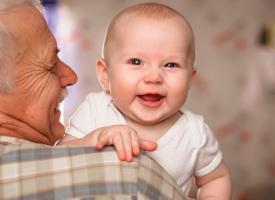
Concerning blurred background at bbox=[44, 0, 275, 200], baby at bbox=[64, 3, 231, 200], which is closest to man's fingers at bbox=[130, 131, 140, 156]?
baby at bbox=[64, 3, 231, 200]

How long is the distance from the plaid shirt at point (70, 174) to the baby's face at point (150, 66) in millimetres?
267

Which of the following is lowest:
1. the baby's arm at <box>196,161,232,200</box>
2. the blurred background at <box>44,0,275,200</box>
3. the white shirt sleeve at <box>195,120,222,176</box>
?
the blurred background at <box>44,0,275,200</box>

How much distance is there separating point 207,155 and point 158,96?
0.76ft

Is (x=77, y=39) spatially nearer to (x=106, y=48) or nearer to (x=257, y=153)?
(x=257, y=153)

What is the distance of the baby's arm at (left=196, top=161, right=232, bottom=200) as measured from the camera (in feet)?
4.33

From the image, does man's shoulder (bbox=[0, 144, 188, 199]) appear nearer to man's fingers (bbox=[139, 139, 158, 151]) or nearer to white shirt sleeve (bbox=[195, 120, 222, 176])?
man's fingers (bbox=[139, 139, 158, 151])

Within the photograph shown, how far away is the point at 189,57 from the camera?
1265 mm

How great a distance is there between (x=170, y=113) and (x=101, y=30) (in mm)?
3439

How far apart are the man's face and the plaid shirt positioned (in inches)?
5.5

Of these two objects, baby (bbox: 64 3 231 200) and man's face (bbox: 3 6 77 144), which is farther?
baby (bbox: 64 3 231 200)

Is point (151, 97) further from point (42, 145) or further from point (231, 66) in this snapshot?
point (231, 66)

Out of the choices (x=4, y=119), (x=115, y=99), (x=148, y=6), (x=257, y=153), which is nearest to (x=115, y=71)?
(x=115, y=99)

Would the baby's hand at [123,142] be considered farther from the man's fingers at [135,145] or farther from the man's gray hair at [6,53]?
the man's gray hair at [6,53]

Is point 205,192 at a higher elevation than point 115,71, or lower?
lower
